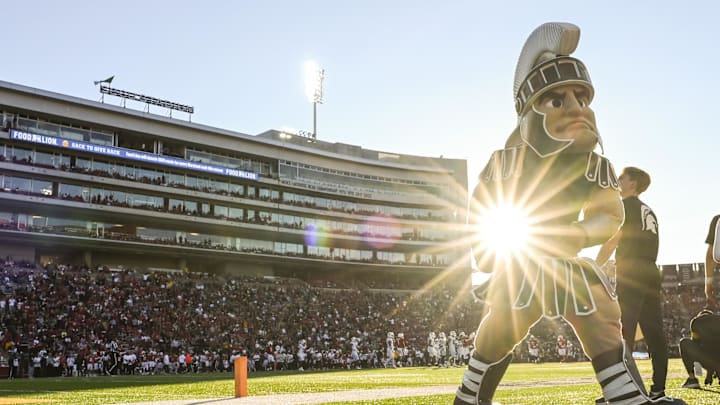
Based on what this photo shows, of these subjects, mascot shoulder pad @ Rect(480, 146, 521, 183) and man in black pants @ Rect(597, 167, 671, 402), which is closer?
mascot shoulder pad @ Rect(480, 146, 521, 183)

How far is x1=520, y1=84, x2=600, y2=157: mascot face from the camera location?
4.06 metres

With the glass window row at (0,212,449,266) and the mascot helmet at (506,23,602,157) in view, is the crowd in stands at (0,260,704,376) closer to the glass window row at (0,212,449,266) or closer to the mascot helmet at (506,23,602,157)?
the glass window row at (0,212,449,266)

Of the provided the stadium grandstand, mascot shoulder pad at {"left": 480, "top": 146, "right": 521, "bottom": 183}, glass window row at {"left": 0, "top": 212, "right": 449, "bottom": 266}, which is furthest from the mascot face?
glass window row at {"left": 0, "top": 212, "right": 449, "bottom": 266}

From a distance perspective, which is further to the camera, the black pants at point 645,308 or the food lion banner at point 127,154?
the food lion banner at point 127,154

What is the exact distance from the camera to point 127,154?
1657 inches

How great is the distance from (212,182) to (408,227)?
19.2m

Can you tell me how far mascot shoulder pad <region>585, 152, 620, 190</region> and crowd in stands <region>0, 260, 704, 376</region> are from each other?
25187 millimetres

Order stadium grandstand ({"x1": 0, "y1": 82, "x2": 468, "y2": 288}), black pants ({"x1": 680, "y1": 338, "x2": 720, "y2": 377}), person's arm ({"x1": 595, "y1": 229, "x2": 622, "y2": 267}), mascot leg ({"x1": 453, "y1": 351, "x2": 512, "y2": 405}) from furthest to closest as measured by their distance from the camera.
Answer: stadium grandstand ({"x1": 0, "y1": 82, "x2": 468, "y2": 288}) < black pants ({"x1": 680, "y1": 338, "x2": 720, "y2": 377}) < person's arm ({"x1": 595, "y1": 229, "x2": 622, "y2": 267}) < mascot leg ({"x1": 453, "y1": 351, "x2": 512, "y2": 405})

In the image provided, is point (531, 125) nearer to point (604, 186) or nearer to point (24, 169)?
point (604, 186)

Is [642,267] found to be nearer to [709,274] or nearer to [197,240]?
[709,274]

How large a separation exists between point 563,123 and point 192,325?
30.9 m

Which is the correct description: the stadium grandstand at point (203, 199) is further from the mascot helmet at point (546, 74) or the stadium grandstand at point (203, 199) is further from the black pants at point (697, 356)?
the mascot helmet at point (546, 74)

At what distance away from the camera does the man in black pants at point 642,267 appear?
631cm

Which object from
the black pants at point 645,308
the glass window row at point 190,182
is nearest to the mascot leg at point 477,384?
the black pants at point 645,308
